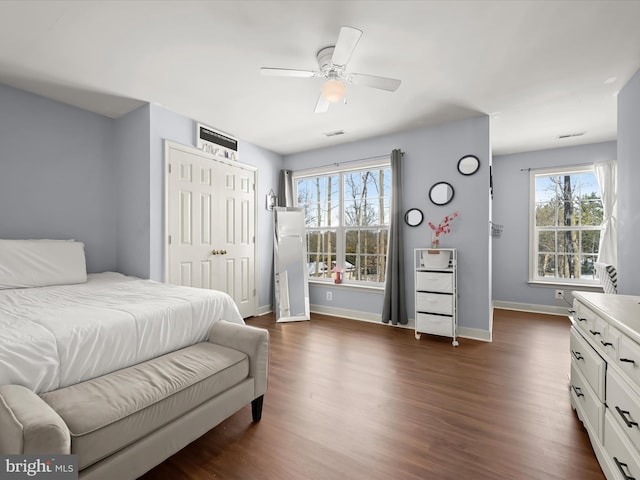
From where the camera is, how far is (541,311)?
4734 mm

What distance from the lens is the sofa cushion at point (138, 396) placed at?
1.14m

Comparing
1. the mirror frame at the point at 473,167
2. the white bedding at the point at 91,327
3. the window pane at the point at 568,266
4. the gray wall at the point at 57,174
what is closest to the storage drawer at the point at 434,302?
the mirror frame at the point at 473,167

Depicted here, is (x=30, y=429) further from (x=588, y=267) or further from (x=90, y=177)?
(x=588, y=267)

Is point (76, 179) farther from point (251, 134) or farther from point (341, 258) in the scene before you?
point (341, 258)

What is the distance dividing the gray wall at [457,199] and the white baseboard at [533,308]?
1979 millimetres

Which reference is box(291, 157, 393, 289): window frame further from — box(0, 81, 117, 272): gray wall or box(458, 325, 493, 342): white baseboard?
box(0, 81, 117, 272): gray wall

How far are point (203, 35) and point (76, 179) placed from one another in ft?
7.55

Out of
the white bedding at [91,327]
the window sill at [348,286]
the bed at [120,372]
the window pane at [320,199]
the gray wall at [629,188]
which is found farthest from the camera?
the window pane at [320,199]

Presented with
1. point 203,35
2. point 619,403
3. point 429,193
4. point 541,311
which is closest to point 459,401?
point 619,403

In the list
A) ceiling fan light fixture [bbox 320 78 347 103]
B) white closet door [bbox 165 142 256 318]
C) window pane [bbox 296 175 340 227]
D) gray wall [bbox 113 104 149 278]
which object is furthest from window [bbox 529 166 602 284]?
gray wall [bbox 113 104 149 278]

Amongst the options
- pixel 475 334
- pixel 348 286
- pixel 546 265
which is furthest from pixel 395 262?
pixel 546 265

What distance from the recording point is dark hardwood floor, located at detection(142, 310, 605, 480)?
151cm

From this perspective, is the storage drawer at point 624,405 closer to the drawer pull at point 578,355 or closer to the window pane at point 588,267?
the drawer pull at point 578,355

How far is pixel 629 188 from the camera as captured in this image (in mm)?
2490
